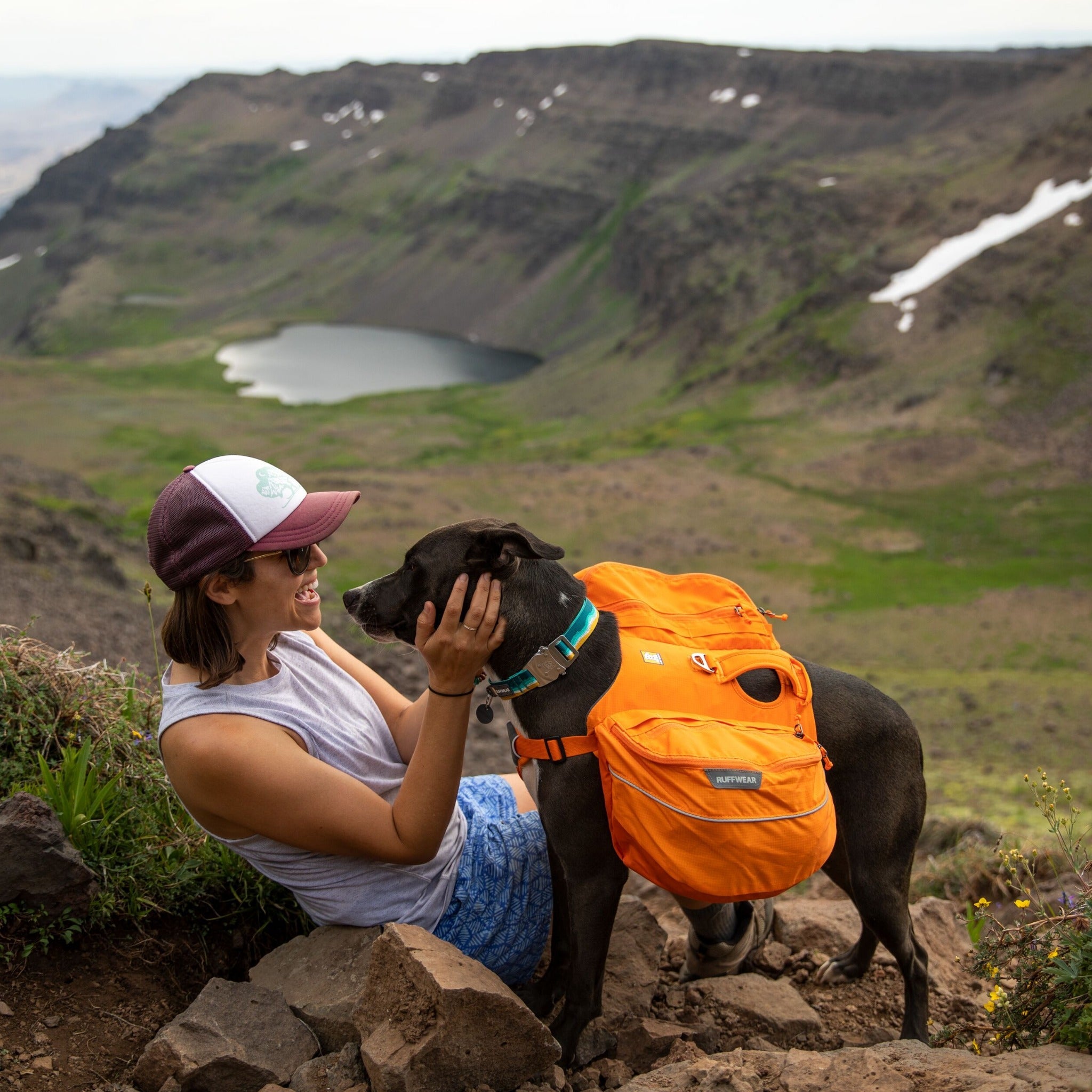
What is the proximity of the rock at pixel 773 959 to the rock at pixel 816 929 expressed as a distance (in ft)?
0.35

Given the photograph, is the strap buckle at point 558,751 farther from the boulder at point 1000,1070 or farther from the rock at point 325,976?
the boulder at point 1000,1070

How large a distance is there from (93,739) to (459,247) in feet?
333

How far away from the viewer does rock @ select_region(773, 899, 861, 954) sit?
5.14 m

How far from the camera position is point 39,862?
3725 millimetres

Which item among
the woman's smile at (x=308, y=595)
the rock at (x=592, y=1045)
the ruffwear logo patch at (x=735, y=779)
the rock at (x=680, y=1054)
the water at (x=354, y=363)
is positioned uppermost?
the woman's smile at (x=308, y=595)

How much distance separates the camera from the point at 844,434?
42.8 m

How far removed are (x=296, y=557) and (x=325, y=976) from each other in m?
1.49

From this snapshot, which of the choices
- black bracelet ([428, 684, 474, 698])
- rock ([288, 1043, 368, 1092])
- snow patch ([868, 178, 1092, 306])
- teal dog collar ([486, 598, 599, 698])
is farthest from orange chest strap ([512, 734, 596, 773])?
snow patch ([868, 178, 1092, 306])

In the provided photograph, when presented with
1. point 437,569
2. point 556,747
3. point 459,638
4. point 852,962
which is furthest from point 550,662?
point 852,962

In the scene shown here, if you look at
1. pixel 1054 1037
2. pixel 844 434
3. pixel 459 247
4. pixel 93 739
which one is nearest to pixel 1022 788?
pixel 1054 1037

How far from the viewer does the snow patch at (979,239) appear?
165 feet

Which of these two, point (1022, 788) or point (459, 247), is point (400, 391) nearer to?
point (459, 247)

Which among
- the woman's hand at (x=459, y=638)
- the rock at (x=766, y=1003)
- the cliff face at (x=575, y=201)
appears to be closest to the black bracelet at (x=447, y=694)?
the woman's hand at (x=459, y=638)

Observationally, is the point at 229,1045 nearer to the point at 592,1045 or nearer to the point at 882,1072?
the point at 592,1045
